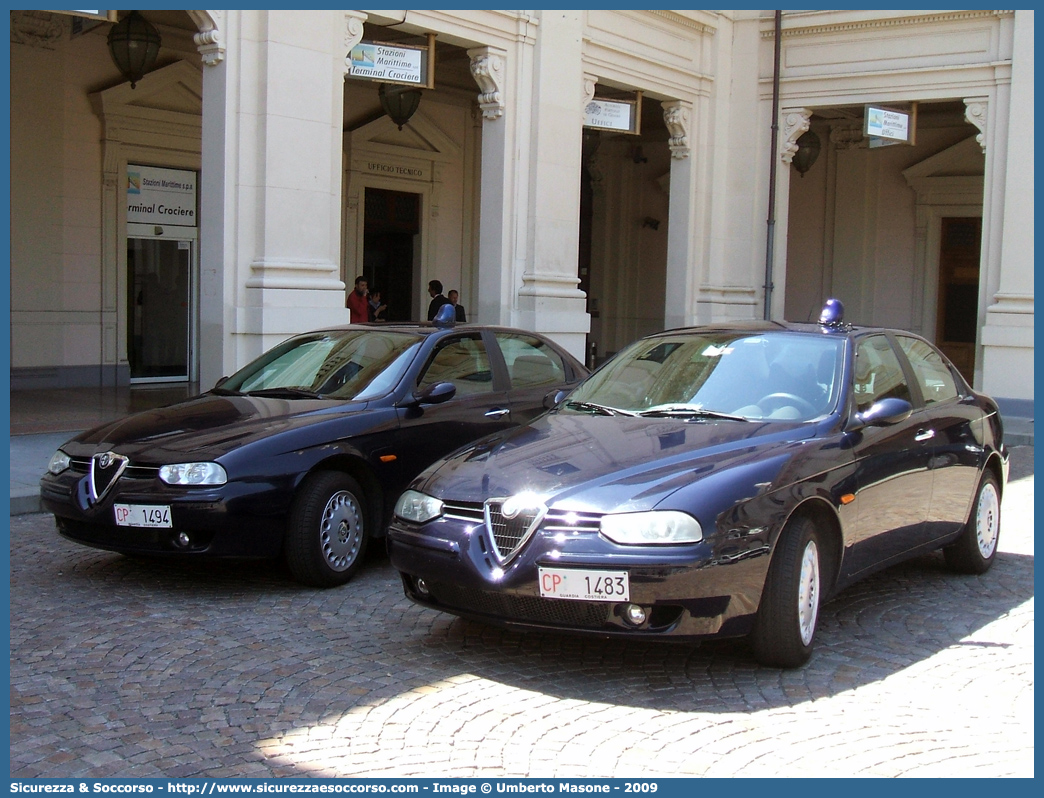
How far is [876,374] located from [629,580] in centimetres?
238

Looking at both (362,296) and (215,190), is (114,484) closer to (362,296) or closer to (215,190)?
(215,190)

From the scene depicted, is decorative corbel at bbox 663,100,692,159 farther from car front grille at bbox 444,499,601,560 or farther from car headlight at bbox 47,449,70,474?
car front grille at bbox 444,499,601,560

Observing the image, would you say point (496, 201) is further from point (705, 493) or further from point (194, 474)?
point (705, 493)

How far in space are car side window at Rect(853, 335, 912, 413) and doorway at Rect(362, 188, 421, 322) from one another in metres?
15.1

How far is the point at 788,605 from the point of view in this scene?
497 cm

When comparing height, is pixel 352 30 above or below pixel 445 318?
above

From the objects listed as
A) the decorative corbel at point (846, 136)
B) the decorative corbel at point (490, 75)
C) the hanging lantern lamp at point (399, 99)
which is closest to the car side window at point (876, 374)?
the hanging lantern lamp at point (399, 99)

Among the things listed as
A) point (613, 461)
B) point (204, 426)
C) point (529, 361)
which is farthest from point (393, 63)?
point (613, 461)

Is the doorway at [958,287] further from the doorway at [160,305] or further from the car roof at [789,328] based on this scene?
the car roof at [789,328]

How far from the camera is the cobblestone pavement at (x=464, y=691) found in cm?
414

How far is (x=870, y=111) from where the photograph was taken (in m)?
18.1

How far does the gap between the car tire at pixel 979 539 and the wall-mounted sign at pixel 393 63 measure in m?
8.89

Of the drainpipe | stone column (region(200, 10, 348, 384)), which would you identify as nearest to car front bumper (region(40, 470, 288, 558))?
stone column (region(200, 10, 348, 384))

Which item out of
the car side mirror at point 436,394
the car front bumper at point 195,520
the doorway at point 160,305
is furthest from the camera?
the doorway at point 160,305
